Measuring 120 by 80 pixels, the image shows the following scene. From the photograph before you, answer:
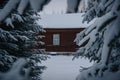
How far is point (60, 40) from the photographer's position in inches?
1235

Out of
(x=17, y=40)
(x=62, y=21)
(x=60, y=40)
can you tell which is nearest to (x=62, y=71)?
(x=17, y=40)

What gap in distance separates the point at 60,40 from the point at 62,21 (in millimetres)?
2772

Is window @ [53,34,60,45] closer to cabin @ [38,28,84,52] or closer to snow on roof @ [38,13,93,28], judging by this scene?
cabin @ [38,28,84,52]

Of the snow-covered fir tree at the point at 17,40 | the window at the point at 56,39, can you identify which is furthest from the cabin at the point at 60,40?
the snow-covered fir tree at the point at 17,40

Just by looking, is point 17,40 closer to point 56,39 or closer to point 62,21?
point 56,39

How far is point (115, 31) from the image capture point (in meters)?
2.05

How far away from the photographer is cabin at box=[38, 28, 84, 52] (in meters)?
30.8

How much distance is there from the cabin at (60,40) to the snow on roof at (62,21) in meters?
0.69

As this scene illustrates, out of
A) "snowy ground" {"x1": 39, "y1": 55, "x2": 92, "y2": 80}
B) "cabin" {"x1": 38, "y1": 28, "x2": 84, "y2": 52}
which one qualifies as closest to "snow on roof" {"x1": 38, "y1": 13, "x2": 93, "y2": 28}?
"cabin" {"x1": 38, "y1": 28, "x2": 84, "y2": 52}

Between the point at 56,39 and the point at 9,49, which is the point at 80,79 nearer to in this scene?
the point at 9,49

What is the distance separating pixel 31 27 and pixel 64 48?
20333 mm

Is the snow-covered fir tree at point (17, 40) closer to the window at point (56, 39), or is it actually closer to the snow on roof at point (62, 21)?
the snow on roof at point (62, 21)

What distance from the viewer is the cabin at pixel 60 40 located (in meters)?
30.8

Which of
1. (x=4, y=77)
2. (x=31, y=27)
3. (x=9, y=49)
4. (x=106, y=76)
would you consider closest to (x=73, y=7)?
(x=4, y=77)
